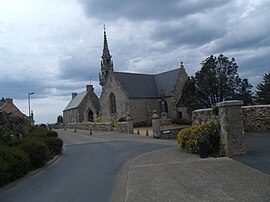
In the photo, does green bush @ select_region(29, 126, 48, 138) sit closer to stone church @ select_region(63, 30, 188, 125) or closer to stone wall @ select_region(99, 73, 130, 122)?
stone church @ select_region(63, 30, 188, 125)

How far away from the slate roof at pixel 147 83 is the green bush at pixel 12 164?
38.9 metres

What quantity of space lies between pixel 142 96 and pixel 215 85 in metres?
14.6

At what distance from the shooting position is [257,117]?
19.7 m

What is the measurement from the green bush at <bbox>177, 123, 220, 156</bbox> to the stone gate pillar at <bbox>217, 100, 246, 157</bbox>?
911 mm

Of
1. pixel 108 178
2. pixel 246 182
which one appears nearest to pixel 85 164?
pixel 108 178

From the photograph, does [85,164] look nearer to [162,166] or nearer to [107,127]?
[162,166]

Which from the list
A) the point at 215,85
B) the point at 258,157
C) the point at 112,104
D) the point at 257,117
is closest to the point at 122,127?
the point at 215,85

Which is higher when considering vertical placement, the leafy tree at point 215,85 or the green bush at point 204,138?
the leafy tree at point 215,85

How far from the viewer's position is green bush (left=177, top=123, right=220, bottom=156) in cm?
1298

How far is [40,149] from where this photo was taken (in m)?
12.9

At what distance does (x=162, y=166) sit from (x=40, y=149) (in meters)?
5.33

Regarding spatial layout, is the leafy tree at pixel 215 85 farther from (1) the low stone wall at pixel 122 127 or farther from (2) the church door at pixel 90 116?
(2) the church door at pixel 90 116

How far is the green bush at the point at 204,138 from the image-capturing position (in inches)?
511

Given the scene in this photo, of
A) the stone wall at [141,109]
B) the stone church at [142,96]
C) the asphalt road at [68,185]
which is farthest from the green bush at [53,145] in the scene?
the stone wall at [141,109]
